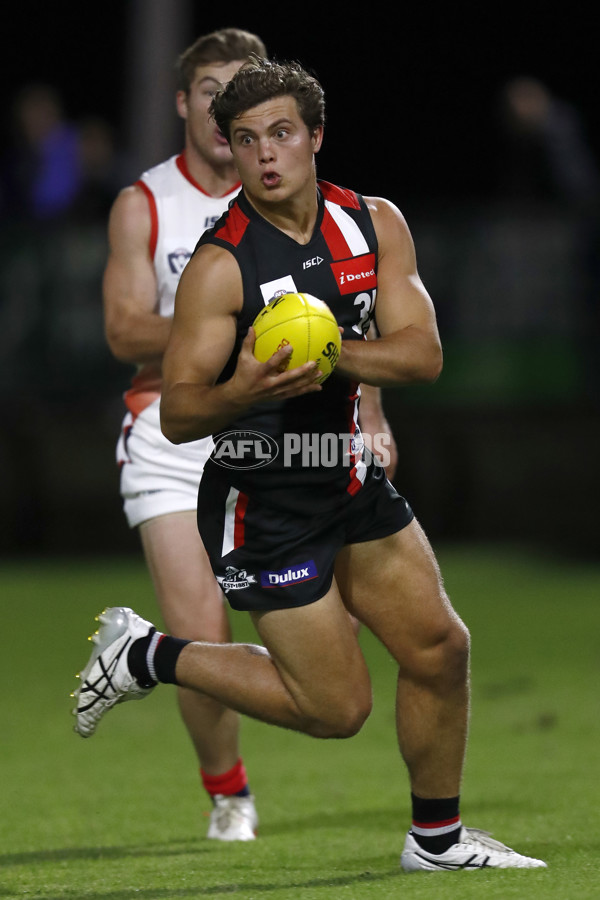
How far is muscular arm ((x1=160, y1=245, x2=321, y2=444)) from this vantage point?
4734 millimetres

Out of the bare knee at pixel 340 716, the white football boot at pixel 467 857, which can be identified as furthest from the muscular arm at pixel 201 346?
the white football boot at pixel 467 857

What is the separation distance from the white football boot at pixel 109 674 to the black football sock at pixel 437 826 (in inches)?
39.0

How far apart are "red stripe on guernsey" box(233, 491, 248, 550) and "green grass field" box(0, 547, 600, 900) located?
3.54ft

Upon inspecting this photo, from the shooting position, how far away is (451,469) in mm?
13328

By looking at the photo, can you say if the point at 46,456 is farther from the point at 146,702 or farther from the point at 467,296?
the point at 146,702

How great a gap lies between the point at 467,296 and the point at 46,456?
3662mm

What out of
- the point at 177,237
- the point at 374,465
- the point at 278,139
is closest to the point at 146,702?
the point at 177,237

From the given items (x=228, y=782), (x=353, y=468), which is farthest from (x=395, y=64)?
(x=353, y=468)

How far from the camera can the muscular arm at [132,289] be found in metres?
6.05

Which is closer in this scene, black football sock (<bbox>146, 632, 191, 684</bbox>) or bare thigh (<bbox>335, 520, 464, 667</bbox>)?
bare thigh (<bbox>335, 520, 464, 667</bbox>)

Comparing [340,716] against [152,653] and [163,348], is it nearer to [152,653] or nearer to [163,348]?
[152,653]

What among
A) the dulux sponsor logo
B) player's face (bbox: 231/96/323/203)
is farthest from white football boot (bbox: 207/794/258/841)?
player's face (bbox: 231/96/323/203)

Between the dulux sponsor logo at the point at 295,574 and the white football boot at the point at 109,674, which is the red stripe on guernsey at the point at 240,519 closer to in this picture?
the dulux sponsor logo at the point at 295,574

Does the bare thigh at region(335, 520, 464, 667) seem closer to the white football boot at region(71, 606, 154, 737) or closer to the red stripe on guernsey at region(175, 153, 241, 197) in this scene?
the white football boot at region(71, 606, 154, 737)
